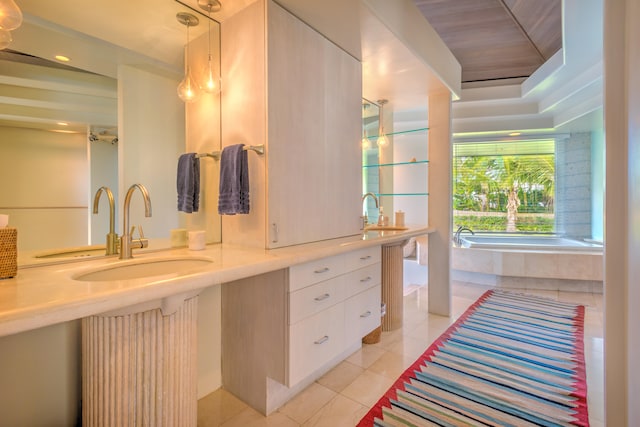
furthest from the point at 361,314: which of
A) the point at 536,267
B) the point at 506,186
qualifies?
the point at 506,186

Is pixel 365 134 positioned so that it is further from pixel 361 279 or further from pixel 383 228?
pixel 361 279

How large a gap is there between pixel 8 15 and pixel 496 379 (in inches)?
115

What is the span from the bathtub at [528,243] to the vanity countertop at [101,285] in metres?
4.02

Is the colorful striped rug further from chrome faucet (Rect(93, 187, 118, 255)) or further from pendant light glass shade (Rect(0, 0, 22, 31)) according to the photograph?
pendant light glass shade (Rect(0, 0, 22, 31))

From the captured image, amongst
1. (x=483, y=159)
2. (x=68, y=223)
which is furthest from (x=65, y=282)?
(x=483, y=159)

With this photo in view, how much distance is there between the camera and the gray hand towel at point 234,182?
1.59 m

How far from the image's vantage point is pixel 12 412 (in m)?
1.21

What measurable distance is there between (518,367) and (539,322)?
1069mm

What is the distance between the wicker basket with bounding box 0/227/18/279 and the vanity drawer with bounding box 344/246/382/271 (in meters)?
1.48

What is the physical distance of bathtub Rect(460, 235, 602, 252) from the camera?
4.39m

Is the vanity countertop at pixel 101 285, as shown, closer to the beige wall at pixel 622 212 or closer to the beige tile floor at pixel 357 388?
the beige tile floor at pixel 357 388

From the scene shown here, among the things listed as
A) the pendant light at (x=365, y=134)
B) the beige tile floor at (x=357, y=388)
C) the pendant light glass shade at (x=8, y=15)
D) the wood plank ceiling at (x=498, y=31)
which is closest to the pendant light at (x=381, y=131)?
the pendant light at (x=365, y=134)

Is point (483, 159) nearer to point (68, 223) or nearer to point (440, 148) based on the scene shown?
point (440, 148)

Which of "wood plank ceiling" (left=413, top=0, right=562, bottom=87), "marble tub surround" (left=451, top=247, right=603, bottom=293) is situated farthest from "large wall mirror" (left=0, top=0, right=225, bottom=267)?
"marble tub surround" (left=451, top=247, right=603, bottom=293)
